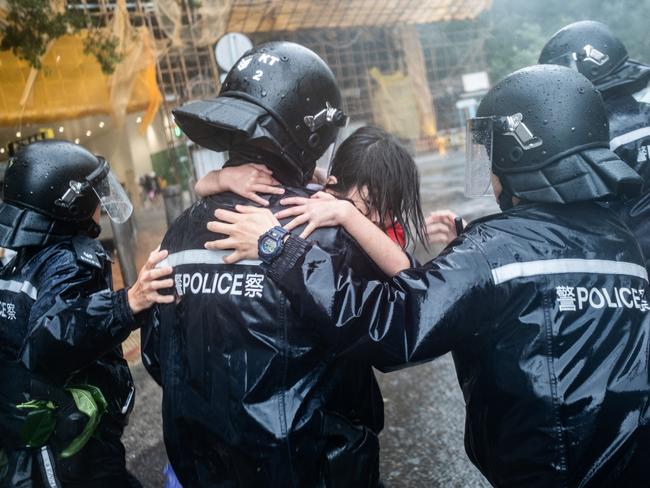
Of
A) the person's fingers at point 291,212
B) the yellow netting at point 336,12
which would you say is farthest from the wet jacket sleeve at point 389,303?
the yellow netting at point 336,12

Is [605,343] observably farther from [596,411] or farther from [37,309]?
[37,309]

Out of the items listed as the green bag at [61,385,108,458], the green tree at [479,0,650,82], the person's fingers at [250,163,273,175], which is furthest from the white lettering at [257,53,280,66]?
the green tree at [479,0,650,82]

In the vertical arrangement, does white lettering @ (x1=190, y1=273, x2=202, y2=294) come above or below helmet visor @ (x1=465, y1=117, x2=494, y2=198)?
below

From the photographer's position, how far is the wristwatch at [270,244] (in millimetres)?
1393

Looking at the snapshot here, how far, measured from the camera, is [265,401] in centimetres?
140

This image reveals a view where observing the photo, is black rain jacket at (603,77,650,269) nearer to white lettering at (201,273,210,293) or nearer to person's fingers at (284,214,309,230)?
person's fingers at (284,214,309,230)

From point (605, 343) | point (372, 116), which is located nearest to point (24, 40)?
point (605, 343)

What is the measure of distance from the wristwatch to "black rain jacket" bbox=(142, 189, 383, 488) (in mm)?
59

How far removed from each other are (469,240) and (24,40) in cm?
512

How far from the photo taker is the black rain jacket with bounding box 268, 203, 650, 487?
1372 mm

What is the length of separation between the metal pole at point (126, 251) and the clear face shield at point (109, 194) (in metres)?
4.02

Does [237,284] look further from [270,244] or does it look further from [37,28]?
[37,28]

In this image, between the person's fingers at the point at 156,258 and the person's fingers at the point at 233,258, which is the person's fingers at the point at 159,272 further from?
the person's fingers at the point at 233,258

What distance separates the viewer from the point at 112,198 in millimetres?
2328
